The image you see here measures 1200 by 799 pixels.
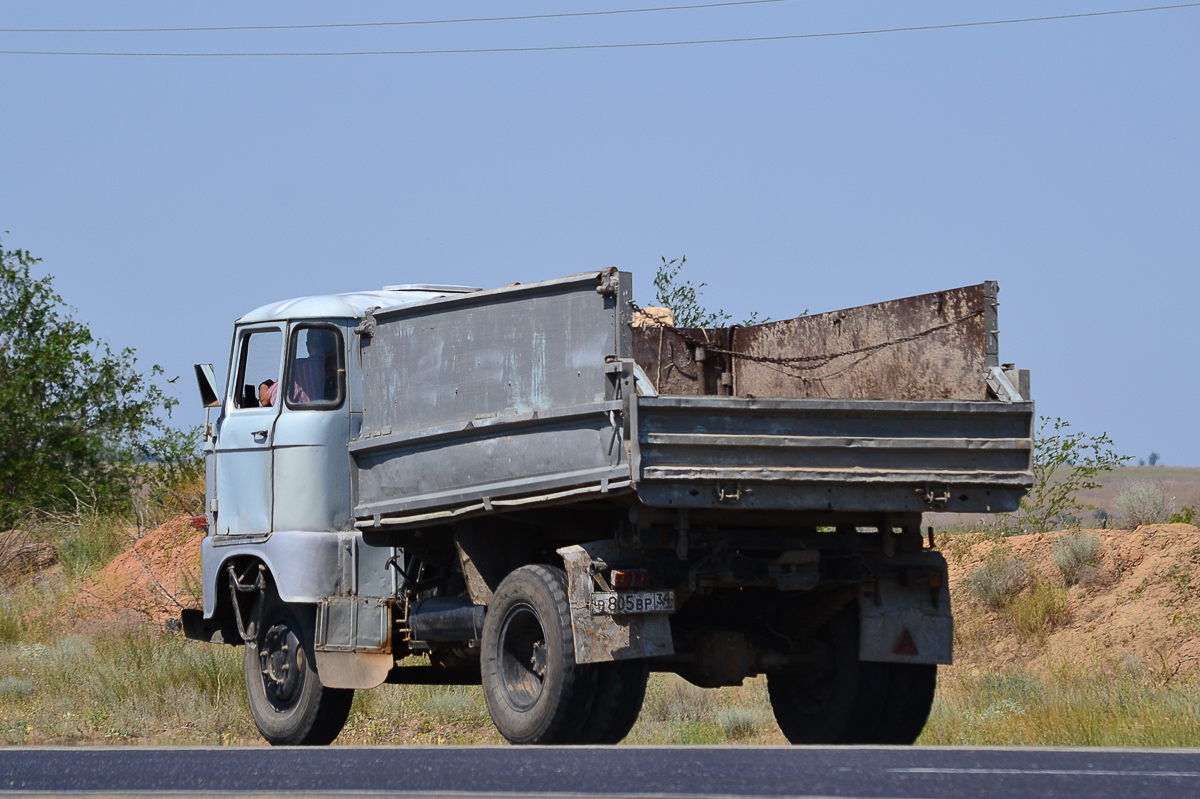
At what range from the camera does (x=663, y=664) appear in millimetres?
9445

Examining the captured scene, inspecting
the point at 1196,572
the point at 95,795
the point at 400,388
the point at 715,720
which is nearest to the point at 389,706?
the point at 715,720

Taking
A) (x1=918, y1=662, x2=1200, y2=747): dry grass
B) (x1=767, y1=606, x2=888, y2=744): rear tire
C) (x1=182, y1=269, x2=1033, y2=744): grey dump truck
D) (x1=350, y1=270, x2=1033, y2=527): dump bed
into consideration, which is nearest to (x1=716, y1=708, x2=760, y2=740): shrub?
(x1=918, y1=662, x2=1200, y2=747): dry grass

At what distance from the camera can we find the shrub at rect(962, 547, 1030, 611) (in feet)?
61.9

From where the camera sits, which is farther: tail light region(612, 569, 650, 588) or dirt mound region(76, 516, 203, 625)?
dirt mound region(76, 516, 203, 625)

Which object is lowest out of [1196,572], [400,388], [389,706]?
[389,706]

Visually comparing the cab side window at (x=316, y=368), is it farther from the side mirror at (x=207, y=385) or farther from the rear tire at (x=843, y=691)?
the rear tire at (x=843, y=691)

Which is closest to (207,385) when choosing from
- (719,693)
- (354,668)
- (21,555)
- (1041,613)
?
(354,668)

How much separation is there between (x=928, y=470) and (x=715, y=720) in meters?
4.96

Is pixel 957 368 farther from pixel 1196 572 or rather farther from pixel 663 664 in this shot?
pixel 1196 572

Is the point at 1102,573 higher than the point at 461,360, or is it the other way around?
the point at 461,360

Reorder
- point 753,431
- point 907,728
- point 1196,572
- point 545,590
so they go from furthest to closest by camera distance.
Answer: point 1196,572 < point 907,728 < point 545,590 < point 753,431

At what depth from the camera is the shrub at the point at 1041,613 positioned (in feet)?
59.1

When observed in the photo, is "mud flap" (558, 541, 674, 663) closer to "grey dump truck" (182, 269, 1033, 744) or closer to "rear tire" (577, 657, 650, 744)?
"grey dump truck" (182, 269, 1033, 744)

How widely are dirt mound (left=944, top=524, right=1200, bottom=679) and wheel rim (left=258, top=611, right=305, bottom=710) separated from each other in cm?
790
